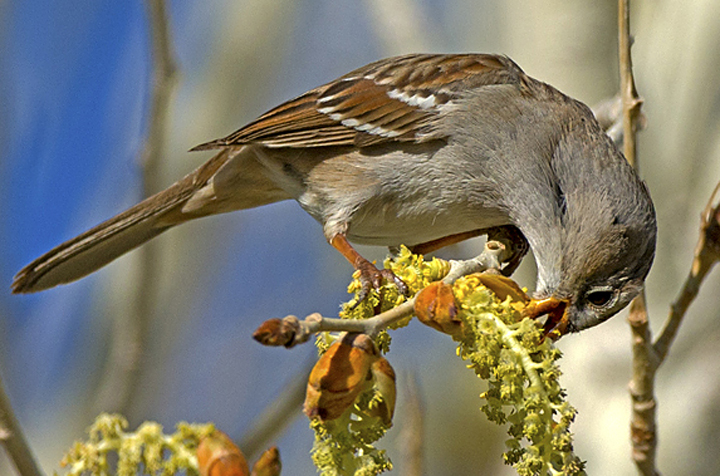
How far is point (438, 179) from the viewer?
8.86 ft

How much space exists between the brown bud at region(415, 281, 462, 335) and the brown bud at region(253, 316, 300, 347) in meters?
0.33

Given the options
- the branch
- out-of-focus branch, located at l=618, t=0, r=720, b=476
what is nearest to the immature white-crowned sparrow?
out-of-focus branch, located at l=618, t=0, r=720, b=476

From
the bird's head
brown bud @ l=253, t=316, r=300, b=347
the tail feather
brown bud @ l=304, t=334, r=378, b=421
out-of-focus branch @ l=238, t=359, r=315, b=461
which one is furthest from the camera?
the tail feather

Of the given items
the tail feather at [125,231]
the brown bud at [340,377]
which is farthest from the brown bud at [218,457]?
the tail feather at [125,231]

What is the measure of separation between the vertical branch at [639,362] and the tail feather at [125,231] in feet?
5.16

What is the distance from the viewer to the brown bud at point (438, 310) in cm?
156

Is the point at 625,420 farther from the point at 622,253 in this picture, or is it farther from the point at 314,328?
the point at 314,328

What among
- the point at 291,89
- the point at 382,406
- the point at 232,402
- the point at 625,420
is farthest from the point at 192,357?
the point at 382,406

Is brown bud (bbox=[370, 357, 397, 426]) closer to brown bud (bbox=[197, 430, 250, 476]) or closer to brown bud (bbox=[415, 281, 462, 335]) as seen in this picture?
brown bud (bbox=[415, 281, 462, 335])

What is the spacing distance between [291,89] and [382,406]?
15.7 feet

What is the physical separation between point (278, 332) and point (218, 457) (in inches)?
9.6

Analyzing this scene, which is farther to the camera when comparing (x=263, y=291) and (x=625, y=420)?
Result: (x=263, y=291)

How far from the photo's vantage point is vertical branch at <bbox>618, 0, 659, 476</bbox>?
227 cm

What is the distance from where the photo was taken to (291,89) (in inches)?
239
